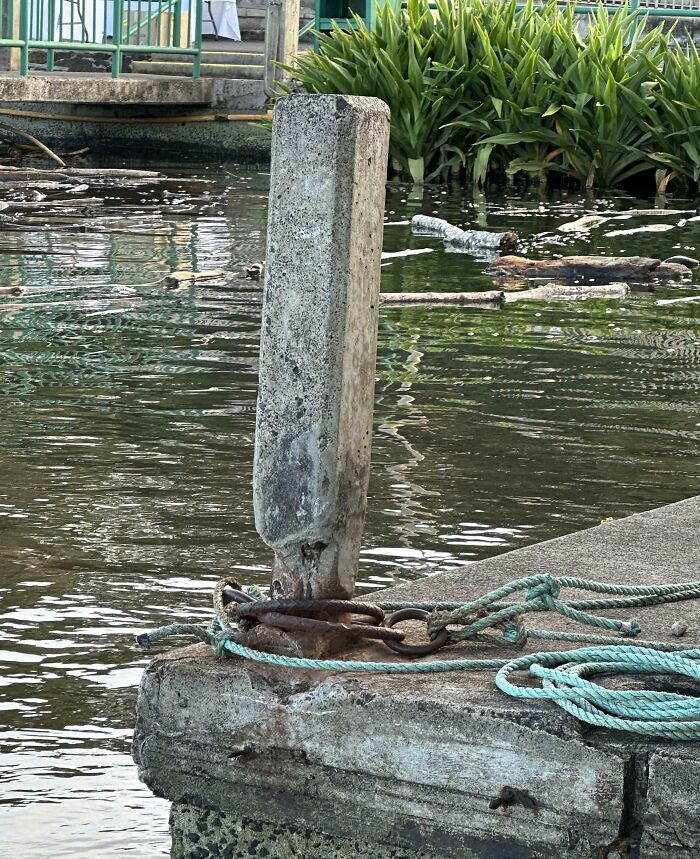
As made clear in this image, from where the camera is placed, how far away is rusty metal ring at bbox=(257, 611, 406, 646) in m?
3.21

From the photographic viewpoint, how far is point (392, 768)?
300 centimetres

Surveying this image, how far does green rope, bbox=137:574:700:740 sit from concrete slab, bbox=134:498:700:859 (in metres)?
0.03

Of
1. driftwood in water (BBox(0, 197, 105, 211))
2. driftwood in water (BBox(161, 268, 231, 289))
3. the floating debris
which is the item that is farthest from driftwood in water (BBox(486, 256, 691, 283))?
driftwood in water (BBox(0, 197, 105, 211))

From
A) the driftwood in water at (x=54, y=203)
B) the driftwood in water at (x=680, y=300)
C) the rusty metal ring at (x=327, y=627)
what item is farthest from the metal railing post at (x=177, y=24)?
the rusty metal ring at (x=327, y=627)

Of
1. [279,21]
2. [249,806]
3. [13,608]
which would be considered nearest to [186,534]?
[13,608]

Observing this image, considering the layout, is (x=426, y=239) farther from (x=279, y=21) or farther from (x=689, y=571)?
(x=689, y=571)

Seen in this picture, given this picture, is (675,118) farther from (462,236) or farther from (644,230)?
(462,236)

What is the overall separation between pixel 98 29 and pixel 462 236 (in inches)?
376

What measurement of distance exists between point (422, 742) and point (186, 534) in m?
2.55

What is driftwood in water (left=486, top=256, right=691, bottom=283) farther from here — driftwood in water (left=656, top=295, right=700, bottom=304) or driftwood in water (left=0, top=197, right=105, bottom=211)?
driftwood in water (left=0, top=197, right=105, bottom=211)

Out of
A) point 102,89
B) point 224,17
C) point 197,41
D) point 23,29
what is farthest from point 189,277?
point 224,17

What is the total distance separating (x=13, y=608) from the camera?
464cm

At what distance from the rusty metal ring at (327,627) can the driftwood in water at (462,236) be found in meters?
9.38

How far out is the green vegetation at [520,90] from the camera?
1745 cm
